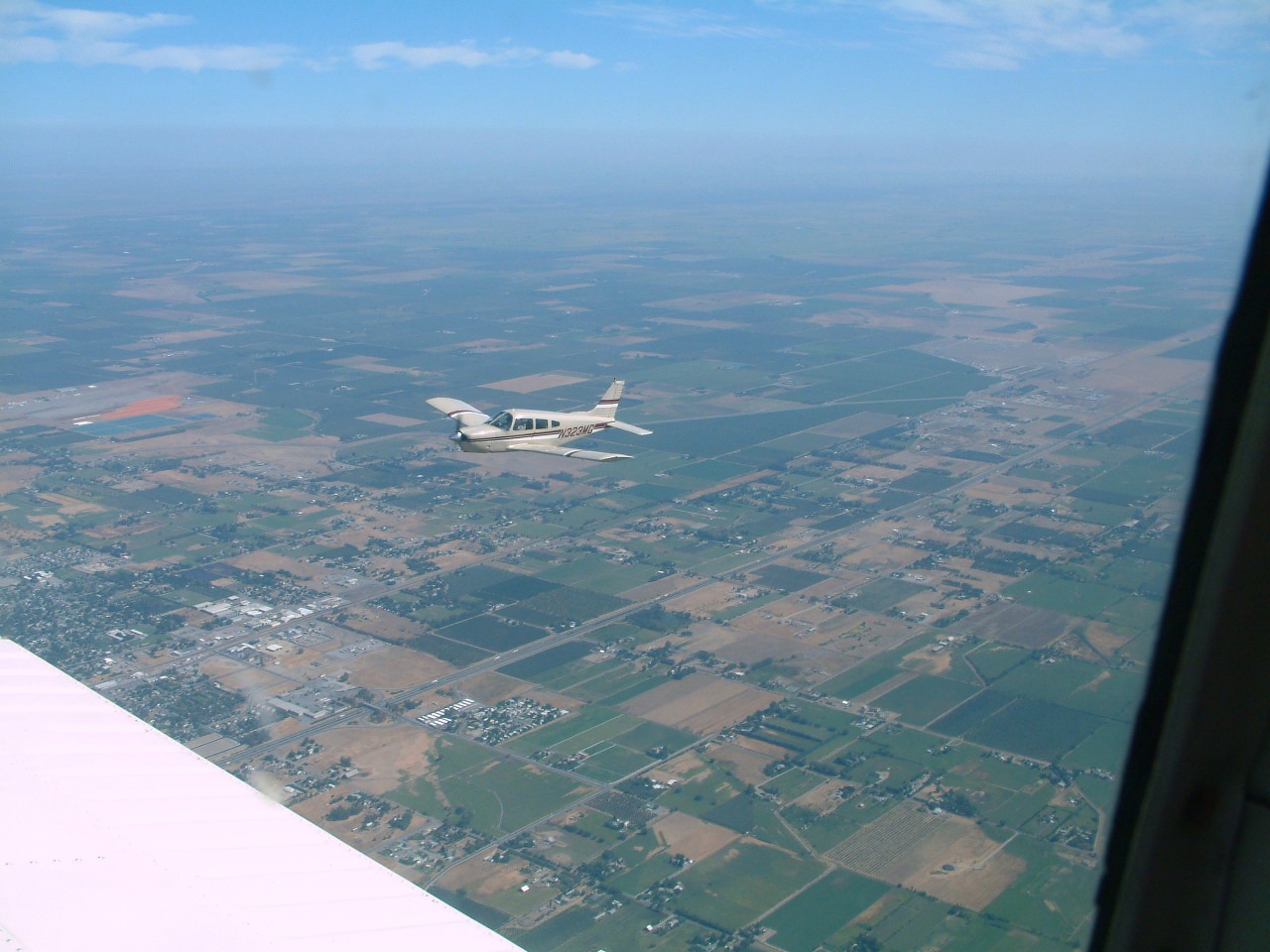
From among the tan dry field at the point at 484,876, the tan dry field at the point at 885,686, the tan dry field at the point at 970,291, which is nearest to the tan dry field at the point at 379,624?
the tan dry field at the point at 484,876

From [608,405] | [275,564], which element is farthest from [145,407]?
[608,405]

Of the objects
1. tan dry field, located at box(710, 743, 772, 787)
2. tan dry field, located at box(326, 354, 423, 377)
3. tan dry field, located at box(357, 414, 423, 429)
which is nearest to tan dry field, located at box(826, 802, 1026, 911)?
tan dry field, located at box(710, 743, 772, 787)

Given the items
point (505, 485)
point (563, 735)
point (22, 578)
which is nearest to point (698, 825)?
point (563, 735)

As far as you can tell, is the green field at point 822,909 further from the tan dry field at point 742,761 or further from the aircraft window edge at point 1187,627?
the aircraft window edge at point 1187,627

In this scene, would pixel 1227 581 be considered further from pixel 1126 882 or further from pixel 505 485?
pixel 505 485

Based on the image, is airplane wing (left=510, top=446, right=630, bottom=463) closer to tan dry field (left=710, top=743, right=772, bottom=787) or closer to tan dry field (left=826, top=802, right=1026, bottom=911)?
tan dry field (left=826, top=802, right=1026, bottom=911)

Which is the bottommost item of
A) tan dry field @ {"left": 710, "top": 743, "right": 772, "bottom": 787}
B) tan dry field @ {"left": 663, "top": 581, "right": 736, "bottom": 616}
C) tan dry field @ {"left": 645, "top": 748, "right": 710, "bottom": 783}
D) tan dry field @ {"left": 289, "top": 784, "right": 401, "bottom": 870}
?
tan dry field @ {"left": 289, "top": 784, "right": 401, "bottom": 870}
